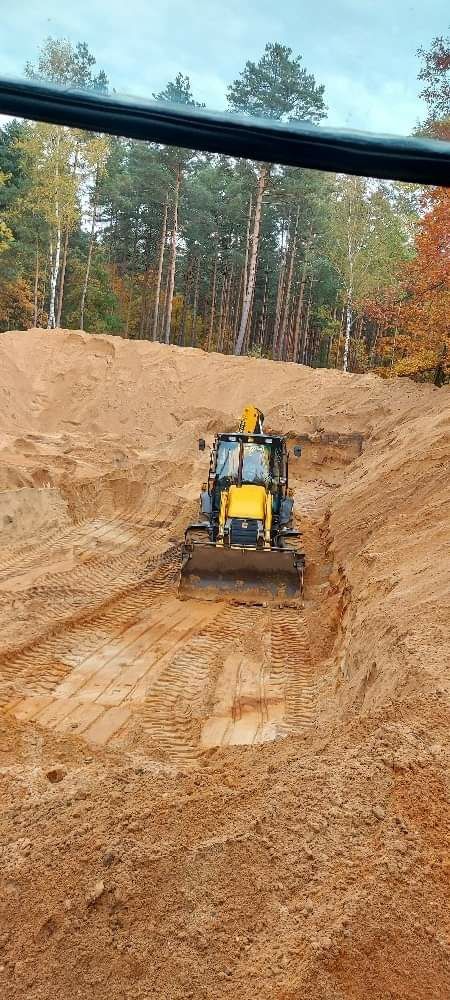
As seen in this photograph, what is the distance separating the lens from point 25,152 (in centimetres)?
2683

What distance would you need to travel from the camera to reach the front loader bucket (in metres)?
9.21

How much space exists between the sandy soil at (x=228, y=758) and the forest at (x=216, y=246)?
851 centimetres

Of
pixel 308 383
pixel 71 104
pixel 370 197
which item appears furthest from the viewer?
pixel 370 197

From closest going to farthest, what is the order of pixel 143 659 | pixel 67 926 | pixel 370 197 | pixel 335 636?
pixel 67 926
pixel 143 659
pixel 335 636
pixel 370 197

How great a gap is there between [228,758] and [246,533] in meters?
5.50

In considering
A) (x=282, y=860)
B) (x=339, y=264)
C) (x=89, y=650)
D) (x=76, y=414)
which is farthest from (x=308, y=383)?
(x=282, y=860)

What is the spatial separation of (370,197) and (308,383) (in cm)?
1296

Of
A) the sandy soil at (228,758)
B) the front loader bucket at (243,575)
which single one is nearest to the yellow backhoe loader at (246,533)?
the front loader bucket at (243,575)

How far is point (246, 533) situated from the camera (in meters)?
9.73

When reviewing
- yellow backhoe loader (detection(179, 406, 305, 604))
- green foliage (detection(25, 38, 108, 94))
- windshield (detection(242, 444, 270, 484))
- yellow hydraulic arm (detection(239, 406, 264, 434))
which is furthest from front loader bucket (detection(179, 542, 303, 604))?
green foliage (detection(25, 38, 108, 94))

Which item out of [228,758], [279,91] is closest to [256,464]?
[228,758]

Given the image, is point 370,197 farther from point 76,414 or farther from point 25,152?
point 76,414

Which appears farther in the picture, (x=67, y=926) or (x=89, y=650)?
(x=89, y=650)

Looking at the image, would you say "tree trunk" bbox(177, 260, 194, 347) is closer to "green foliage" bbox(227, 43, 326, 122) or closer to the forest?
the forest
